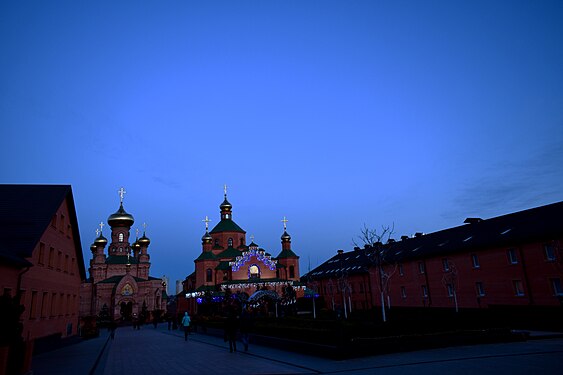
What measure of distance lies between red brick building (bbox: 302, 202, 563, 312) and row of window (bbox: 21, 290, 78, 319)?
1832 centimetres

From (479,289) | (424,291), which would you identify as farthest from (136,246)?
(479,289)

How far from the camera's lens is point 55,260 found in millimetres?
24281

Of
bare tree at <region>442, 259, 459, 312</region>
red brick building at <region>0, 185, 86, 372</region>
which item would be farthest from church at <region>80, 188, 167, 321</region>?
bare tree at <region>442, 259, 459, 312</region>

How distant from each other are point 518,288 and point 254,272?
124 feet

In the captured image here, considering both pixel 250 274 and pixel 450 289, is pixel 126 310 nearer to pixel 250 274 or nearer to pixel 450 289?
pixel 250 274

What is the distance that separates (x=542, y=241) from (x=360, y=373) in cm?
2406

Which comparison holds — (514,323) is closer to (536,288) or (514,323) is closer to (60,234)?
(536,288)

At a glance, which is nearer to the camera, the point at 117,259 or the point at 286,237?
the point at 286,237

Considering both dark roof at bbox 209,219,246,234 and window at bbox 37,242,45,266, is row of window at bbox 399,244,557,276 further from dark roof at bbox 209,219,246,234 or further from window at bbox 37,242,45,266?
dark roof at bbox 209,219,246,234

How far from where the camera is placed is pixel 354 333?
1491cm

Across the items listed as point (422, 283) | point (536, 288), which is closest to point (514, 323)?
point (536, 288)

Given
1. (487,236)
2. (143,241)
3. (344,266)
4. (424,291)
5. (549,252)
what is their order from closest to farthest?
(549,252) → (487,236) → (424,291) → (344,266) → (143,241)

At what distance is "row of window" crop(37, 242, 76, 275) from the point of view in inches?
861

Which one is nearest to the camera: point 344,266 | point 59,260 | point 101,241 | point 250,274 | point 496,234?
point 59,260
